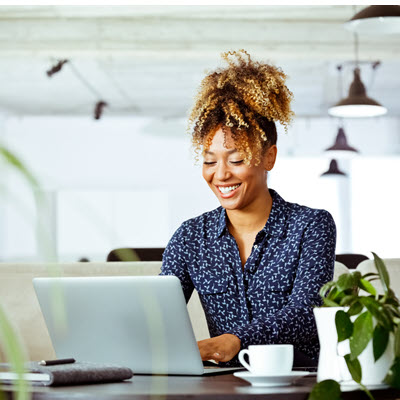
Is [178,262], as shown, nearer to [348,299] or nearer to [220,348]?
[220,348]

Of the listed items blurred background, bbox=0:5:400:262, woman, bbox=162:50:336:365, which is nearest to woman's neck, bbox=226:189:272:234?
woman, bbox=162:50:336:365

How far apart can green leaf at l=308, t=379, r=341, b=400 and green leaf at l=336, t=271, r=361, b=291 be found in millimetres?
177

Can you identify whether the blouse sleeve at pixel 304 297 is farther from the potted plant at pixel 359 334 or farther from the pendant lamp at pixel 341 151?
the pendant lamp at pixel 341 151

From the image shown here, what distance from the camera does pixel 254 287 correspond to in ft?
6.59

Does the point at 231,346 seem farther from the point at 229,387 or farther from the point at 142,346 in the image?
the point at 229,387

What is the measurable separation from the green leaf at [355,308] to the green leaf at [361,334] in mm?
18

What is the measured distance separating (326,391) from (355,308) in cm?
15

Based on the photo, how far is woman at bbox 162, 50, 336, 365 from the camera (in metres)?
1.99

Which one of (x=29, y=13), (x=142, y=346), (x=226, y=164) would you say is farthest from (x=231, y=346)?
(x=29, y=13)

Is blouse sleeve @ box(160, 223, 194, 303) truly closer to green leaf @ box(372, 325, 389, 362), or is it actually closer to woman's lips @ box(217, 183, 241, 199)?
woman's lips @ box(217, 183, 241, 199)

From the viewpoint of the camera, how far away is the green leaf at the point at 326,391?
985mm

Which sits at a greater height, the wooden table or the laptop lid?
the laptop lid

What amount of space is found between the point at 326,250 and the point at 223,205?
0.31 metres

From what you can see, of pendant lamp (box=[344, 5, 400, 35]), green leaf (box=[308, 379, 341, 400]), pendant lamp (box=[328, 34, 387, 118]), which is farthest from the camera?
pendant lamp (box=[328, 34, 387, 118])
